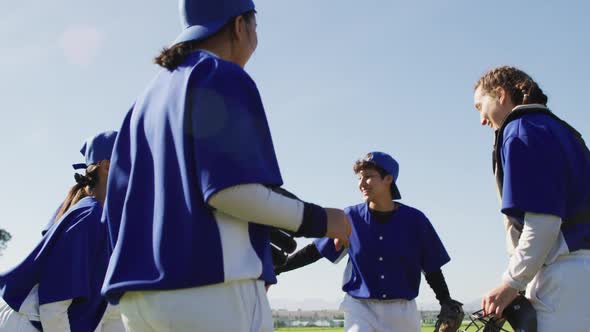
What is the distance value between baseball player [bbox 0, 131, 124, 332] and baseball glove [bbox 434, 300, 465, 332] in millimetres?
3189

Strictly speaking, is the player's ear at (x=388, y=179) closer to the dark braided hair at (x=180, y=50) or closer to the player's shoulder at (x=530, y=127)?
the player's shoulder at (x=530, y=127)

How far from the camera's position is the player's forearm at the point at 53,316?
512 centimetres

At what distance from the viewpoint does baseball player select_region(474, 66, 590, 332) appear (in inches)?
150

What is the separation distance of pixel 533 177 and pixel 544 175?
0.06 m

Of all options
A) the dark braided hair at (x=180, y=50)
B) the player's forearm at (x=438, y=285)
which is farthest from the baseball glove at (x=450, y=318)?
the dark braided hair at (x=180, y=50)

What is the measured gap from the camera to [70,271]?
17.0 ft

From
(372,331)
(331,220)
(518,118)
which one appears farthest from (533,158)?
(372,331)

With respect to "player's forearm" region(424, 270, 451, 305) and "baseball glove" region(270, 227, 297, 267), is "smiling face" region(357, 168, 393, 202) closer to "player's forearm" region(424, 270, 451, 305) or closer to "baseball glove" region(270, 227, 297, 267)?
"player's forearm" region(424, 270, 451, 305)

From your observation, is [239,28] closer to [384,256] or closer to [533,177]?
[533,177]

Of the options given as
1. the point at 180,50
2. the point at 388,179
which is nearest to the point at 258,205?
the point at 180,50

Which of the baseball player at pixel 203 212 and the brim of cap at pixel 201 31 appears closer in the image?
the baseball player at pixel 203 212

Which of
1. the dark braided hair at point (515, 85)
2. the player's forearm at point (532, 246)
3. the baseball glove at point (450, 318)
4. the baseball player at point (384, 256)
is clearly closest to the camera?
the player's forearm at point (532, 246)

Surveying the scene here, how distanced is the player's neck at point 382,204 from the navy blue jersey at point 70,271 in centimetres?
383

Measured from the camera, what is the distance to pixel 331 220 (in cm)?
282
